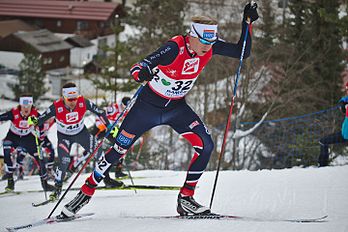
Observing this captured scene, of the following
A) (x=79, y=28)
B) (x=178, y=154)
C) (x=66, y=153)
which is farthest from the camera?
(x=79, y=28)

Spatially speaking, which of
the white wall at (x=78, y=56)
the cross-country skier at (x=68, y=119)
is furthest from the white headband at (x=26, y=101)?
the white wall at (x=78, y=56)

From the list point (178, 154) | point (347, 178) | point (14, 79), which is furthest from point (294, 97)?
point (14, 79)

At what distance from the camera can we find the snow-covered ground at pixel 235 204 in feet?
13.5

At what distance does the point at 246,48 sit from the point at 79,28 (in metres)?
36.1

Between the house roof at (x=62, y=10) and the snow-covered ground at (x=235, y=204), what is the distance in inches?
1278

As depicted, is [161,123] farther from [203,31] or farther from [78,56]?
[78,56]

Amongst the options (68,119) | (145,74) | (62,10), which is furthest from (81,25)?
(145,74)

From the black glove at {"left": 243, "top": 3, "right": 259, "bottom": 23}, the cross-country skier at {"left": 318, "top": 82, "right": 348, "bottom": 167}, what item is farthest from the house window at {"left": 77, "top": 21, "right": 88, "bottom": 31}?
the black glove at {"left": 243, "top": 3, "right": 259, "bottom": 23}

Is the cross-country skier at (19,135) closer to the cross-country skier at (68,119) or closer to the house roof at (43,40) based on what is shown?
the cross-country skier at (68,119)

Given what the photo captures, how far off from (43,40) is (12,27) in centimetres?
328

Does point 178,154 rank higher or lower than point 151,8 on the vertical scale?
lower

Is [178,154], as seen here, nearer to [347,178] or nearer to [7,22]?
[347,178]

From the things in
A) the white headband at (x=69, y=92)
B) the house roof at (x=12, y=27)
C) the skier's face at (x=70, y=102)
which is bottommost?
the house roof at (x=12, y=27)

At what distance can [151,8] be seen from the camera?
74.7 feet
